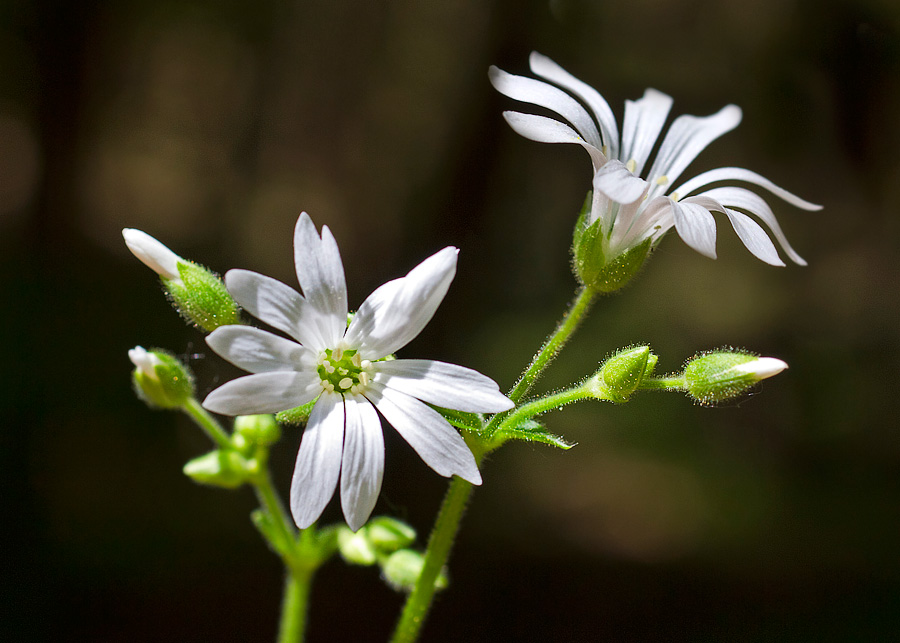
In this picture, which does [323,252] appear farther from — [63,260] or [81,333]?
[63,260]

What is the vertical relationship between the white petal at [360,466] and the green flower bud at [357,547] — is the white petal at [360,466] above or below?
above

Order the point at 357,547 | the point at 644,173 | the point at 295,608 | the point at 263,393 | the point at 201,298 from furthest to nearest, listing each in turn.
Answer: the point at 644,173 → the point at 295,608 → the point at 357,547 → the point at 201,298 → the point at 263,393

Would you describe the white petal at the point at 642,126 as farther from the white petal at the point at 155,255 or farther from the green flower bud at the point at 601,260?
the white petal at the point at 155,255

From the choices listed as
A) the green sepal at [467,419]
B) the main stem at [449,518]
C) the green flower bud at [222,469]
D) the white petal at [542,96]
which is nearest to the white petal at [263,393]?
the green sepal at [467,419]

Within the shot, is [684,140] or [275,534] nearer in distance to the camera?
[275,534]

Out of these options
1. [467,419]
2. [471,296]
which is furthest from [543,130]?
[471,296]

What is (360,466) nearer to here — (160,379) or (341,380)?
(341,380)

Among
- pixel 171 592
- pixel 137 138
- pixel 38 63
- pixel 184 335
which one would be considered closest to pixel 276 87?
pixel 137 138
